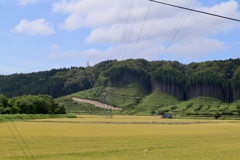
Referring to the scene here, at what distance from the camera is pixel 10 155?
2811cm

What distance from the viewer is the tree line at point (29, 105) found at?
4890 inches

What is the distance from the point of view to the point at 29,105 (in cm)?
14038

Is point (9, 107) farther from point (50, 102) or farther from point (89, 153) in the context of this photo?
point (89, 153)

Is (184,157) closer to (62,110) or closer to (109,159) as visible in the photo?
(109,159)

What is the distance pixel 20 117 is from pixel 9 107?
15103 mm

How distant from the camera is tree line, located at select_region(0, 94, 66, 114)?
124213 millimetres

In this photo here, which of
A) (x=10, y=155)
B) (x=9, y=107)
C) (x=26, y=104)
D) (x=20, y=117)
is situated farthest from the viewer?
(x=26, y=104)

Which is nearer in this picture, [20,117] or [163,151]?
[163,151]

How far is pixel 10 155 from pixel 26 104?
112720mm

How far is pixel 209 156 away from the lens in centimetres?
2838

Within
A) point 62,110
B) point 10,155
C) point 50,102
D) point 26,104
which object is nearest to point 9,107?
point 26,104

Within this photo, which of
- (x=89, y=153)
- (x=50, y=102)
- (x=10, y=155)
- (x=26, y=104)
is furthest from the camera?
(x=50, y=102)

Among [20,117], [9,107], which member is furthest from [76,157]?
[9,107]

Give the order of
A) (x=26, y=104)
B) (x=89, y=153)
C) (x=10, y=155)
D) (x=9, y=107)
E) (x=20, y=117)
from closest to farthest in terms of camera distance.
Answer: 1. (x=10, y=155)
2. (x=89, y=153)
3. (x=20, y=117)
4. (x=9, y=107)
5. (x=26, y=104)
